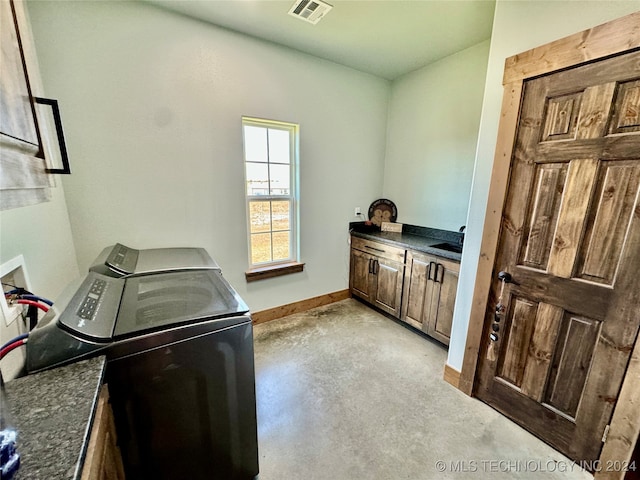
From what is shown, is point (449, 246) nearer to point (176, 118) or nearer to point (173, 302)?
point (173, 302)

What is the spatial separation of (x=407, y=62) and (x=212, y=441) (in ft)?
11.4

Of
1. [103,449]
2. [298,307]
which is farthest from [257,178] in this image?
[103,449]

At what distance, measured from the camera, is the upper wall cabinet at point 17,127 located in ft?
2.08

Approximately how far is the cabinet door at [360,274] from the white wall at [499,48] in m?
1.26

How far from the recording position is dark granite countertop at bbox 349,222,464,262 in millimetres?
2444

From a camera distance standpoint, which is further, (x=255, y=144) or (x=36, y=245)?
(x=255, y=144)

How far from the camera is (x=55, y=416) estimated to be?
2.10 feet

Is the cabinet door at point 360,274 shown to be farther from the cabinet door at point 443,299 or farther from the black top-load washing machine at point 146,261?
the black top-load washing machine at point 146,261

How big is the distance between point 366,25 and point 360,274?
2.47m

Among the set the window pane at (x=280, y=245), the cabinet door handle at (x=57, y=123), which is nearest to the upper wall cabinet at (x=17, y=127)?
the cabinet door handle at (x=57, y=123)

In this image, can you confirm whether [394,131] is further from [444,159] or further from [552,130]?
[552,130]

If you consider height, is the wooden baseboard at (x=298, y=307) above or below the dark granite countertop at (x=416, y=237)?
below

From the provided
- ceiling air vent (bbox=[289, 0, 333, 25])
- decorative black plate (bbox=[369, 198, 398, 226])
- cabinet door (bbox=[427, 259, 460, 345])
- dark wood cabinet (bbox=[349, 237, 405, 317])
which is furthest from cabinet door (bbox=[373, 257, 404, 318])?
ceiling air vent (bbox=[289, 0, 333, 25])

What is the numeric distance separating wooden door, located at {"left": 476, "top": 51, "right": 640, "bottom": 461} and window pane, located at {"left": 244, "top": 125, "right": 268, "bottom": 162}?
2050mm
